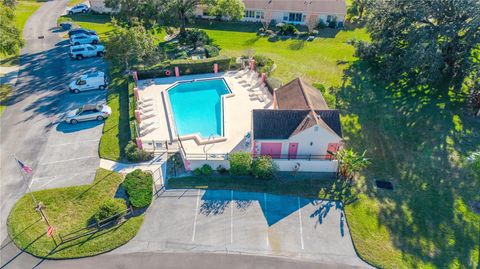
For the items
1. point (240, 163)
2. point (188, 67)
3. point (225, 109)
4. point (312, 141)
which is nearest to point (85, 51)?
point (188, 67)

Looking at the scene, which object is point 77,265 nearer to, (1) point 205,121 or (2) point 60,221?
(2) point 60,221

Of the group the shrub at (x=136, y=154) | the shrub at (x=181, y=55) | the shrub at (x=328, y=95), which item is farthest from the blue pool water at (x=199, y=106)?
the shrub at (x=328, y=95)

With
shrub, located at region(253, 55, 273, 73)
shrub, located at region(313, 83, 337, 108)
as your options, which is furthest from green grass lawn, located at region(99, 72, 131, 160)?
shrub, located at region(313, 83, 337, 108)

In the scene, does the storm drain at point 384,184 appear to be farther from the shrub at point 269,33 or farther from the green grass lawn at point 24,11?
the green grass lawn at point 24,11

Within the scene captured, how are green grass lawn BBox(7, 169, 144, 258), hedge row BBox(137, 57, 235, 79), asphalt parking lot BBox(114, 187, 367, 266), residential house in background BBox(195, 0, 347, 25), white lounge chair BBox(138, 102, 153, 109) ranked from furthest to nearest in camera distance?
1. residential house in background BBox(195, 0, 347, 25)
2. hedge row BBox(137, 57, 235, 79)
3. white lounge chair BBox(138, 102, 153, 109)
4. asphalt parking lot BBox(114, 187, 367, 266)
5. green grass lawn BBox(7, 169, 144, 258)

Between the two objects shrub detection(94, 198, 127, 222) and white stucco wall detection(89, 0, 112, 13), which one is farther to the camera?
white stucco wall detection(89, 0, 112, 13)

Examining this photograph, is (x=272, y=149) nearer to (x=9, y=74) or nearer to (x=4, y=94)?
(x=4, y=94)

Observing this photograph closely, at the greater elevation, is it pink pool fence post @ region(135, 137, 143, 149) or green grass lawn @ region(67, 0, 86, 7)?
green grass lawn @ region(67, 0, 86, 7)

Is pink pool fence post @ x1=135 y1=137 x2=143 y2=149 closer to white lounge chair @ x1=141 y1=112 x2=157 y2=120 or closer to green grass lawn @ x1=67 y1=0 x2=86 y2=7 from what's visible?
white lounge chair @ x1=141 y1=112 x2=157 y2=120
